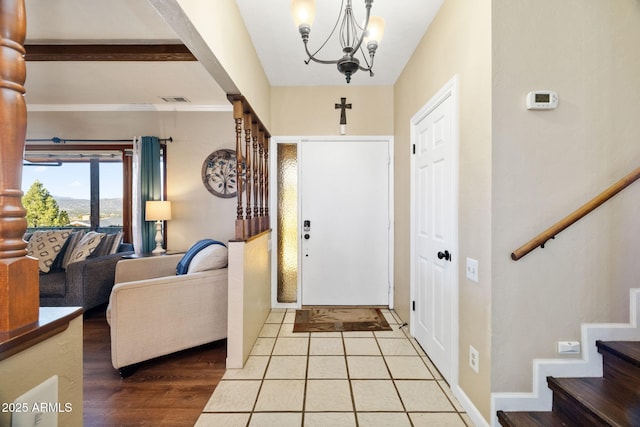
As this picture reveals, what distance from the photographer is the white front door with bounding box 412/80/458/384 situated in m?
2.14

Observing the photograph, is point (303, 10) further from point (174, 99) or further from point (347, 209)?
point (174, 99)

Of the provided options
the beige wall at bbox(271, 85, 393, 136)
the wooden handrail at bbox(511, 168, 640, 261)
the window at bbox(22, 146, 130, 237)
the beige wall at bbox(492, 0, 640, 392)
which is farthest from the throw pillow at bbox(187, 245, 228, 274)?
the window at bbox(22, 146, 130, 237)

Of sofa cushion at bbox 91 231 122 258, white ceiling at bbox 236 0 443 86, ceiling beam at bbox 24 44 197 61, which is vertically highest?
white ceiling at bbox 236 0 443 86

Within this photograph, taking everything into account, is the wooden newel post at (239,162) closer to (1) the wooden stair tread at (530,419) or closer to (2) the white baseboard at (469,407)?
(2) the white baseboard at (469,407)

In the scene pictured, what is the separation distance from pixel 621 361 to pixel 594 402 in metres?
0.31

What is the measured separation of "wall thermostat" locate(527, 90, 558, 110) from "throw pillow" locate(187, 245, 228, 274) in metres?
2.45

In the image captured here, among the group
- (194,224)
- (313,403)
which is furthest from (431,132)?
(194,224)

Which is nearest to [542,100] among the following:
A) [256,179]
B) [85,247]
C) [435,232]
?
[435,232]

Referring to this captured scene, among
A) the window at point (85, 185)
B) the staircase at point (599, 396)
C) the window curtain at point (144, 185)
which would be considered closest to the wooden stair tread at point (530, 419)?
the staircase at point (599, 396)

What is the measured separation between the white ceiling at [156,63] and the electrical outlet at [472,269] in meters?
1.89

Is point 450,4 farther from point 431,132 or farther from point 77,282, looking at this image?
point 77,282

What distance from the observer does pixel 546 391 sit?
1624 millimetres

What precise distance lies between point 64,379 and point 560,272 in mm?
2184

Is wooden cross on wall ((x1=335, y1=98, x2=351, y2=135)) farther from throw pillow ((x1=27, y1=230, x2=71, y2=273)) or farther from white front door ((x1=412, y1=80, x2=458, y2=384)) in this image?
throw pillow ((x1=27, y1=230, x2=71, y2=273))
